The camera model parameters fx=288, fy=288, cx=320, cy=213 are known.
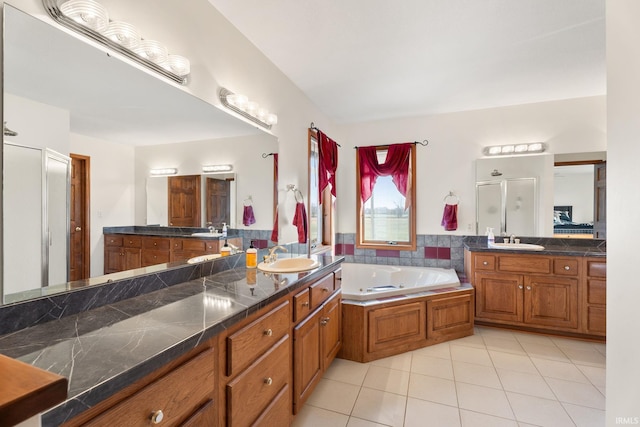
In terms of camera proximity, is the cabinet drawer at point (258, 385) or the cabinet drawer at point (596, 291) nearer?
the cabinet drawer at point (258, 385)

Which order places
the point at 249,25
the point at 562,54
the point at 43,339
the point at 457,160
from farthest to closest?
1. the point at 457,160
2. the point at 562,54
3. the point at 249,25
4. the point at 43,339

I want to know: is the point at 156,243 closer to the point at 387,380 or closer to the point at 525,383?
the point at 387,380

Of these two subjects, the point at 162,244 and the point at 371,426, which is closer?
the point at 162,244

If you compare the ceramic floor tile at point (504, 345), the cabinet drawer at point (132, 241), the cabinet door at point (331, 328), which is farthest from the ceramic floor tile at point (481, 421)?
the cabinet drawer at point (132, 241)

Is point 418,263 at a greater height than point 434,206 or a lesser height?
lesser

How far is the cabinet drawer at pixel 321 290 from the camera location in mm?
1842

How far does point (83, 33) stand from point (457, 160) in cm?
365

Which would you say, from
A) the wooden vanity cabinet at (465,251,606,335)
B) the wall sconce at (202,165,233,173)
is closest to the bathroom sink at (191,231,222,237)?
the wall sconce at (202,165,233,173)

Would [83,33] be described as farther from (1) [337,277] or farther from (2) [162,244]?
(1) [337,277]

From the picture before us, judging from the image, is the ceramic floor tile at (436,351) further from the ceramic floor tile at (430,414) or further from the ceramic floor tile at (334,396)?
the ceramic floor tile at (334,396)

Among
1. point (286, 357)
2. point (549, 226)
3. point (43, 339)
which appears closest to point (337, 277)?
point (286, 357)

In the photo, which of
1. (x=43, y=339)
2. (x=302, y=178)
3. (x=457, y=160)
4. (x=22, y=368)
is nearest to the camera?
(x=22, y=368)

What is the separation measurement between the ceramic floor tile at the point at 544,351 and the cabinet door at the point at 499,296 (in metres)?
0.29

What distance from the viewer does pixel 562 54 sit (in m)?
2.33
